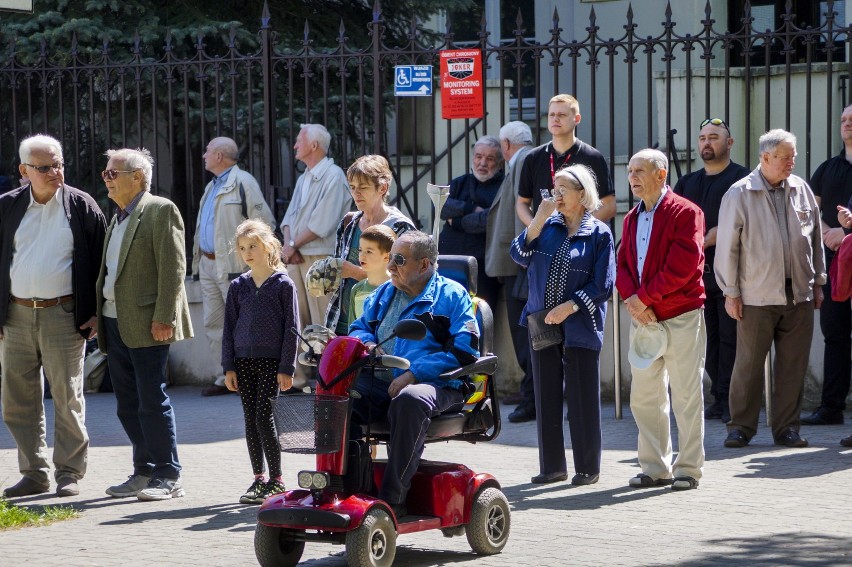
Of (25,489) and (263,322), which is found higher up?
(263,322)

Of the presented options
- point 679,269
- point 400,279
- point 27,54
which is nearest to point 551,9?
point 27,54

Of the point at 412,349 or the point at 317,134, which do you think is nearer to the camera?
the point at 412,349

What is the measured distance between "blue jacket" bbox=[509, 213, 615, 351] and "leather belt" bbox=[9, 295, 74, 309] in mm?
2783

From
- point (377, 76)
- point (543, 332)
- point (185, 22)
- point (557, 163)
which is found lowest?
point (543, 332)

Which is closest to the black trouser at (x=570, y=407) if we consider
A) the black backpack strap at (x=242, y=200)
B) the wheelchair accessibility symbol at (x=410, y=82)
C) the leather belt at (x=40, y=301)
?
the leather belt at (x=40, y=301)

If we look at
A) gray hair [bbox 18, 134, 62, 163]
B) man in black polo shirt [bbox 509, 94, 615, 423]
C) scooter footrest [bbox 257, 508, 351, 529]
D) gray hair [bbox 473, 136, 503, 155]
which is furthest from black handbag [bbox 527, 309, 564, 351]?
gray hair [bbox 473, 136, 503, 155]

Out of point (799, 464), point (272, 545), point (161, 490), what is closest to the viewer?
point (272, 545)

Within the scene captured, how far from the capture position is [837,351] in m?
10.6

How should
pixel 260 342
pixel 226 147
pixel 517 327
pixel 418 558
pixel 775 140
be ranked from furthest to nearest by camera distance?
pixel 226 147 < pixel 517 327 < pixel 775 140 < pixel 260 342 < pixel 418 558

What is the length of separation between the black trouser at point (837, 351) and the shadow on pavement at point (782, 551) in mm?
3771

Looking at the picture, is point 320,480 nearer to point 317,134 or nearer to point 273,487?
point 273,487

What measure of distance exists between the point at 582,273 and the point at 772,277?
1.77 meters

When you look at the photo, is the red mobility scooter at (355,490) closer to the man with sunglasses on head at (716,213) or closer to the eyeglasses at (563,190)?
A: the eyeglasses at (563,190)

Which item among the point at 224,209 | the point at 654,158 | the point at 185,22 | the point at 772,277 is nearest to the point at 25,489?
the point at 654,158
